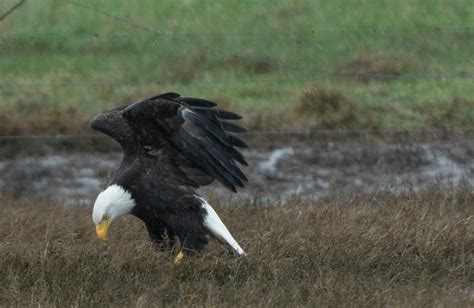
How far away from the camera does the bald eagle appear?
29.2 ft

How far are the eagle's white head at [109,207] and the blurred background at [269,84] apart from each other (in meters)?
1.87

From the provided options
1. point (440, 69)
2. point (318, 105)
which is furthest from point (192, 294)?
point (440, 69)

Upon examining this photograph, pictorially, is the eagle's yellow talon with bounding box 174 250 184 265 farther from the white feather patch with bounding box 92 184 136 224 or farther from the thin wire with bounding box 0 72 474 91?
the thin wire with bounding box 0 72 474 91

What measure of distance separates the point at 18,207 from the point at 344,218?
248 centimetres

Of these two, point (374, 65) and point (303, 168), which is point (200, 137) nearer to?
point (303, 168)

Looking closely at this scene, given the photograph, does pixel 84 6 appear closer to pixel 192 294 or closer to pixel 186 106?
pixel 186 106

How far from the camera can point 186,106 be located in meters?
8.86

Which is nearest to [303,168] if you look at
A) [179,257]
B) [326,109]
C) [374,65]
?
[326,109]

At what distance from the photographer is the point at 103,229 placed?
884 cm

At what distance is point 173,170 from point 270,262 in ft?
4.08

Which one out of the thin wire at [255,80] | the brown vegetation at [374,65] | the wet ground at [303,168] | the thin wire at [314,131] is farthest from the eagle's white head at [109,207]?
the brown vegetation at [374,65]

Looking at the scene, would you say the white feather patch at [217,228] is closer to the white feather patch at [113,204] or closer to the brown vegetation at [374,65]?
the white feather patch at [113,204]

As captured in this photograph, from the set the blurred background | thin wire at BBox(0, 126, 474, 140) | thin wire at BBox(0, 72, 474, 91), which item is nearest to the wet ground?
the blurred background

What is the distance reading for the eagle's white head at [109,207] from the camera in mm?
8844
